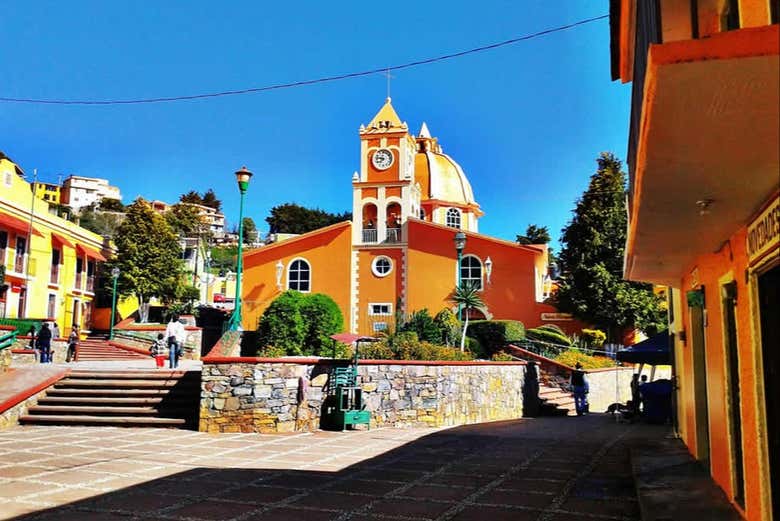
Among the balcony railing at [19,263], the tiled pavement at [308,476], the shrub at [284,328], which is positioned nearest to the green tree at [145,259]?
the balcony railing at [19,263]

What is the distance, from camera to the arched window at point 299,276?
112 feet

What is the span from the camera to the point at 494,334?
24547 millimetres

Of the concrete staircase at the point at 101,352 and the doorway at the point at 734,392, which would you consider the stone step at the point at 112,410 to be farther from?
the concrete staircase at the point at 101,352

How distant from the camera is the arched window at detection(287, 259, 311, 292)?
1342 inches

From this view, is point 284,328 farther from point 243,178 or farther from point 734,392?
point 734,392

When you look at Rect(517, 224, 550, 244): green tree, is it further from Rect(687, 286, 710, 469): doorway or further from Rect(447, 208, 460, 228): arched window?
Rect(687, 286, 710, 469): doorway

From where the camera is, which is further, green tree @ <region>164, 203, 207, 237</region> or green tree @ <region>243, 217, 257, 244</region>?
green tree @ <region>243, 217, 257, 244</region>

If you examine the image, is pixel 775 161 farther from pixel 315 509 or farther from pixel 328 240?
pixel 328 240

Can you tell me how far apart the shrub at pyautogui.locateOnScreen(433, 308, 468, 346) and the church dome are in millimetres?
15650

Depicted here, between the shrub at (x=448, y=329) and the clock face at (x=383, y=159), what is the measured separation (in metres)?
11.6

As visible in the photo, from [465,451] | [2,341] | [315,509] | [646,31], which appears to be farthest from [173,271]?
[646,31]

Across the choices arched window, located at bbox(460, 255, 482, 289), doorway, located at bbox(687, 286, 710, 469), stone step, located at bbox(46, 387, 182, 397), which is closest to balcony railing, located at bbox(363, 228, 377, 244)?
arched window, located at bbox(460, 255, 482, 289)

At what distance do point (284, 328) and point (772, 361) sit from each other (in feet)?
55.1

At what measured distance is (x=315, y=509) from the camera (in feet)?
20.9
